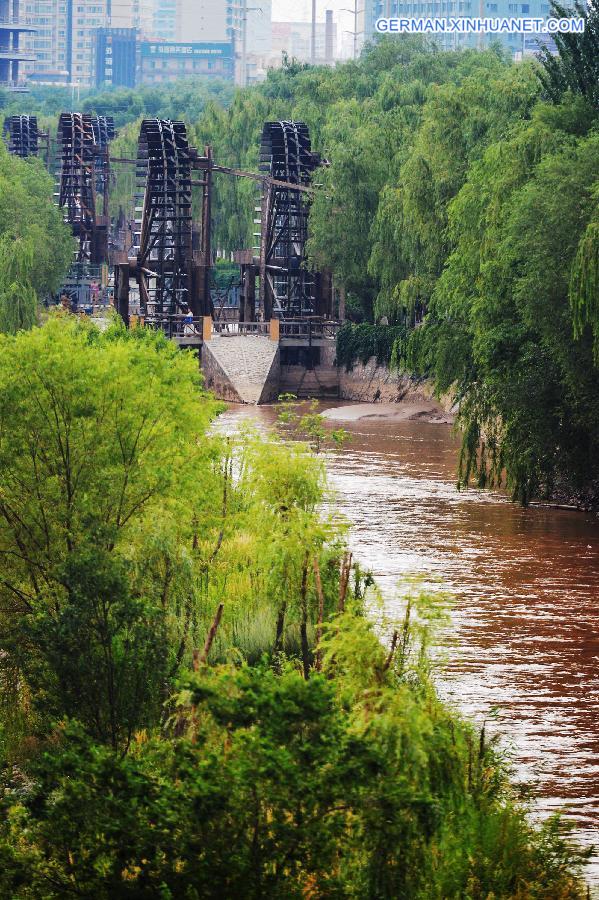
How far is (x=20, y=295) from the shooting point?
5103 cm

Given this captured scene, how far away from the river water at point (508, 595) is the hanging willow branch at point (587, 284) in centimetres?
372

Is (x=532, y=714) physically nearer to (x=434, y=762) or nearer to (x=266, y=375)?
(x=434, y=762)

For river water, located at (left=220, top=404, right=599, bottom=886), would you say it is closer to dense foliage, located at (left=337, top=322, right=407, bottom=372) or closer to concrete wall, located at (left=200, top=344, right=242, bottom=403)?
dense foliage, located at (left=337, top=322, right=407, bottom=372)

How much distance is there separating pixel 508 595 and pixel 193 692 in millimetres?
15087

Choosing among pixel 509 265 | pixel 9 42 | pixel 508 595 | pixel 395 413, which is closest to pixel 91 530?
pixel 508 595

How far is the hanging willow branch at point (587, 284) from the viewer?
98.8 feet

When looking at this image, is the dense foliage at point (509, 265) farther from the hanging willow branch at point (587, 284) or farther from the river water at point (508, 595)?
the river water at point (508, 595)

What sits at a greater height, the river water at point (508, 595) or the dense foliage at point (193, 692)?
the dense foliage at point (193, 692)

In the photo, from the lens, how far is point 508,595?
26.9m

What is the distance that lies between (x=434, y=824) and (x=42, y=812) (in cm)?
266

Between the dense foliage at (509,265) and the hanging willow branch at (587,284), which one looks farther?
the dense foliage at (509,265)

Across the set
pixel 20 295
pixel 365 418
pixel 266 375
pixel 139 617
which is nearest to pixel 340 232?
pixel 266 375

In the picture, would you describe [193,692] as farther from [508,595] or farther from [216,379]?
[216,379]

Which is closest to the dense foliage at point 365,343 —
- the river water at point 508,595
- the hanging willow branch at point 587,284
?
the river water at point 508,595
